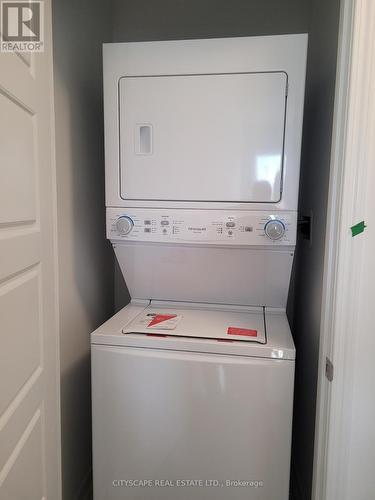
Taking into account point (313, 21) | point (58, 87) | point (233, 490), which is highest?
point (313, 21)

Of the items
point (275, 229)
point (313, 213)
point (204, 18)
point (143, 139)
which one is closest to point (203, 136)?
point (143, 139)

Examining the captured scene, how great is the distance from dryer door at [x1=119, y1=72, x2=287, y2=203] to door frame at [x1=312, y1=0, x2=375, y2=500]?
0.30m

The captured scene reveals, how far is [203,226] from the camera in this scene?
4.29 ft

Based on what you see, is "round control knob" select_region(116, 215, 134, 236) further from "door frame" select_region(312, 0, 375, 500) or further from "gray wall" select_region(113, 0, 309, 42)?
"gray wall" select_region(113, 0, 309, 42)

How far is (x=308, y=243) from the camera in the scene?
5.09 feet

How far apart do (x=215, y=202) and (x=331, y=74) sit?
64cm

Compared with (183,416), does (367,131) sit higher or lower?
higher

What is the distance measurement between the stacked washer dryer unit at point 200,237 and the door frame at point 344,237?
0.16m

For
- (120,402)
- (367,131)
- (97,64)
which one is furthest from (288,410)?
(97,64)

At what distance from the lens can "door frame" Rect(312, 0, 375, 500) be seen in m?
0.87

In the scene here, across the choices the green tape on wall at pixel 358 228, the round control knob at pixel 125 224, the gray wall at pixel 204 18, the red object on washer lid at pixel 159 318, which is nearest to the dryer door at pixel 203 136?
the round control knob at pixel 125 224

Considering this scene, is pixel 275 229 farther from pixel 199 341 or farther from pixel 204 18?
pixel 204 18

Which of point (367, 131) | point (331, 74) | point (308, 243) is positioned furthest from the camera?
point (308, 243)

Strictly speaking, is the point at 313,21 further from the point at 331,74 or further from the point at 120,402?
the point at 120,402
